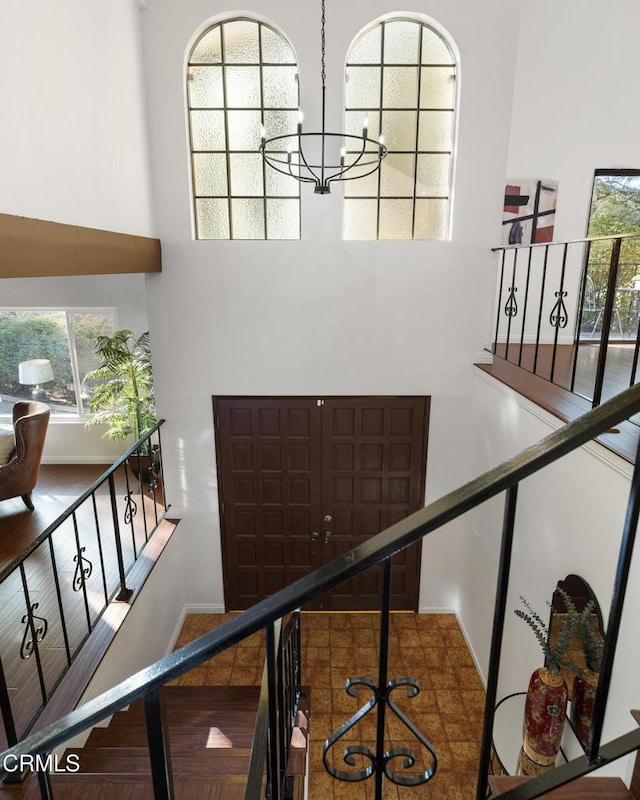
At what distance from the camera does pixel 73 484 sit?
20.5ft

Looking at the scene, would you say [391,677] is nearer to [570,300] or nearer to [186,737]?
[186,737]

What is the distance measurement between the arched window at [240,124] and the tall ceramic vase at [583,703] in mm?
3869

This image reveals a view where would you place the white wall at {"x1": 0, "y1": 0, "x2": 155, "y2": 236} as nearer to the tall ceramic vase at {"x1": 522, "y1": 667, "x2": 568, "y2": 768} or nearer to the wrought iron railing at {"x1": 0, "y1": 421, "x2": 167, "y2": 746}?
the wrought iron railing at {"x1": 0, "y1": 421, "x2": 167, "y2": 746}

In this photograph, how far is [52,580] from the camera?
13.6 ft

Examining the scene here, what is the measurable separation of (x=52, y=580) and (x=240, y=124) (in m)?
4.09

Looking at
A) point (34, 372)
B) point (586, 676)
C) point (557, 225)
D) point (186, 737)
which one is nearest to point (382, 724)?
point (586, 676)

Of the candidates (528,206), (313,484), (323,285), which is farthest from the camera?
(528,206)

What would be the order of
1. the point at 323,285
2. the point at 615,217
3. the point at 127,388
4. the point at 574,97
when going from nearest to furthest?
the point at 323,285 → the point at 574,97 → the point at 615,217 → the point at 127,388

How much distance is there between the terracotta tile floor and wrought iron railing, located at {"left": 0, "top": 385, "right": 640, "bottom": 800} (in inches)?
116

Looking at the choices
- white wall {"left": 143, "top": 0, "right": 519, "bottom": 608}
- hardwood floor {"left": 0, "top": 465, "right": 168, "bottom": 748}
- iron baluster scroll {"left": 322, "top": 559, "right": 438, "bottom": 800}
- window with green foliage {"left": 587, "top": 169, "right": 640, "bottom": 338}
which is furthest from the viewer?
window with green foliage {"left": 587, "top": 169, "right": 640, "bottom": 338}

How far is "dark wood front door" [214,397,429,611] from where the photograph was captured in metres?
4.82

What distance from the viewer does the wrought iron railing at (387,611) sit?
2.24ft

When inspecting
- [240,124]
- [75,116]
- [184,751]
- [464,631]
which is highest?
[240,124]

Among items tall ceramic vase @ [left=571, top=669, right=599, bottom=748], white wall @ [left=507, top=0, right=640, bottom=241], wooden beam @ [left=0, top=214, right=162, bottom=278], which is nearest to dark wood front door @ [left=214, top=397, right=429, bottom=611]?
wooden beam @ [left=0, top=214, right=162, bottom=278]
